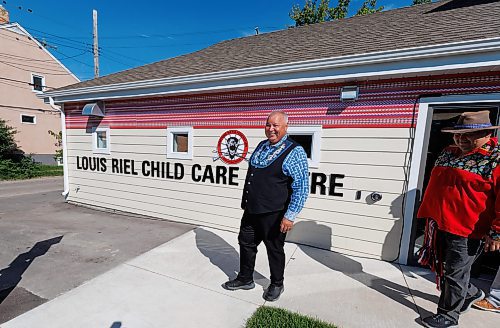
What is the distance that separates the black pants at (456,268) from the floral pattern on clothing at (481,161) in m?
0.50

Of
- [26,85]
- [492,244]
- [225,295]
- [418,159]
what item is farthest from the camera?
[26,85]

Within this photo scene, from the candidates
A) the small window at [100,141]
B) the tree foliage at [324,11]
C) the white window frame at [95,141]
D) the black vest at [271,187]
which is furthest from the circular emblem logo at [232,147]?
the tree foliage at [324,11]

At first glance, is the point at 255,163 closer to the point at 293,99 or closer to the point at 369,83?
the point at 293,99

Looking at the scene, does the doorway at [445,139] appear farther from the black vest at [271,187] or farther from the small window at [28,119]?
the small window at [28,119]

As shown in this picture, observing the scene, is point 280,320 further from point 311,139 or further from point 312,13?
point 312,13

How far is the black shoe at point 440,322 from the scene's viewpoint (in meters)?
1.83

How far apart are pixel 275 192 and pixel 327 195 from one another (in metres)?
1.49

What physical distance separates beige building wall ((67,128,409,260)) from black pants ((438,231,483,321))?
1104mm

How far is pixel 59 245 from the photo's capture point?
3258 millimetres

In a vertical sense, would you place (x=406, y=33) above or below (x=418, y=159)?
above

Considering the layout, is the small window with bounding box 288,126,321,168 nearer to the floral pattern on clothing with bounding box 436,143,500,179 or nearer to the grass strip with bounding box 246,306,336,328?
the floral pattern on clothing with bounding box 436,143,500,179

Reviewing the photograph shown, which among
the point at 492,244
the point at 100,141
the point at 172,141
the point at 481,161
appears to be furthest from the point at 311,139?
the point at 100,141

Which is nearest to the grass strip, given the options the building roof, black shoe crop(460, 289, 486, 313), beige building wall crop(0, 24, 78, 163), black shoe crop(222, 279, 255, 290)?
black shoe crop(222, 279, 255, 290)

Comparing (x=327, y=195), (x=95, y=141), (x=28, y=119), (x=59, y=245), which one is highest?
(x=28, y=119)
